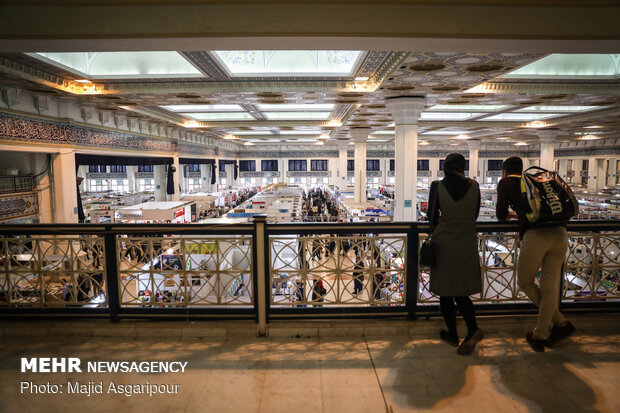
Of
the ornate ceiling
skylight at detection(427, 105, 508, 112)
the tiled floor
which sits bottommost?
the tiled floor

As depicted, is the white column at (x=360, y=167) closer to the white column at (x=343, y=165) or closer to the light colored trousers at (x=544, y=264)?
the white column at (x=343, y=165)

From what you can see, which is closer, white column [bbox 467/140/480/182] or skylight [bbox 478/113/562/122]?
skylight [bbox 478/113/562/122]

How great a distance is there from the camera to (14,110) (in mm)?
6594

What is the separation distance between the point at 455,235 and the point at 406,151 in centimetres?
593

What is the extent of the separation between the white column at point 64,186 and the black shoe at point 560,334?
876cm

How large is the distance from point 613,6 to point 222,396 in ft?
10.9

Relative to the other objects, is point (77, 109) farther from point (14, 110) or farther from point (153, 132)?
point (153, 132)

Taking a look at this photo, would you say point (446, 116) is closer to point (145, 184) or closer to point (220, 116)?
point (220, 116)

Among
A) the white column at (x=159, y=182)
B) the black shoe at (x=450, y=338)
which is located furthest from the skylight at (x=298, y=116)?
the black shoe at (x=450, y=338)

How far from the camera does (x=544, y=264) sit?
79.0 inches

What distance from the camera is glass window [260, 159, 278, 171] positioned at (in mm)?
27500

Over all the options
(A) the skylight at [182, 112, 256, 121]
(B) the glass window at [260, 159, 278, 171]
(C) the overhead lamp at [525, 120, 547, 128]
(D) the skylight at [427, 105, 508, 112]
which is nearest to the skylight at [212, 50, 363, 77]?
(D) the skylight at [427, 105, 508, 112]

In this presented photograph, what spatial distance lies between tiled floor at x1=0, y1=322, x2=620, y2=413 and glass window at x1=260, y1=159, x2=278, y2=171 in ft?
83.6

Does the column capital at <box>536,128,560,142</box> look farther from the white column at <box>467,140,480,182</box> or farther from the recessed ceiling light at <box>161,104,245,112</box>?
the recessed ceiling light at <box>161,104,245,112</box>
